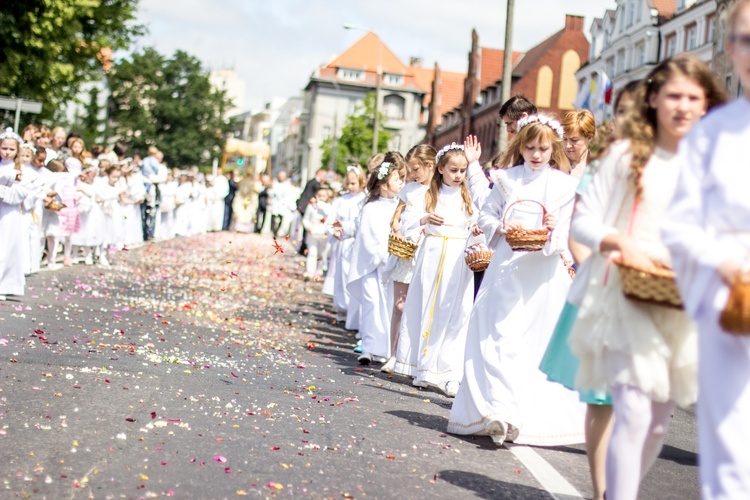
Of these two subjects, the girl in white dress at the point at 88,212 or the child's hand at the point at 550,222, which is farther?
the girl in white dress at the point at 88,212

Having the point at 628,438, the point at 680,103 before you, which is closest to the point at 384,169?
the point at 680,103

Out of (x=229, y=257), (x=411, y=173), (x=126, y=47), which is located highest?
(x=126, y=47)

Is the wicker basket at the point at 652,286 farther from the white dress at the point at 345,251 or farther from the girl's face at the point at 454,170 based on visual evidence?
the white dress at the point at 345,251

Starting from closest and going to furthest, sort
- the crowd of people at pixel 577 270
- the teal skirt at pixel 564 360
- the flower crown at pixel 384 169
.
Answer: the crowd of people at pixel 577 270
the teal skirt at pixel 564 360
the flower crown at pixel 384 169

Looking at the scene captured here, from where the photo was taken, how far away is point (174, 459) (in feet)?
20.2

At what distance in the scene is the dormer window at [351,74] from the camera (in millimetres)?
125500

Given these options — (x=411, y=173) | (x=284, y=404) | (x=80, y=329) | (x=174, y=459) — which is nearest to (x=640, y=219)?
(x=174, y=459)

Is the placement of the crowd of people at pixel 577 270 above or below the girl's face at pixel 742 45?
below

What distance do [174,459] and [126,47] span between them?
105 ft

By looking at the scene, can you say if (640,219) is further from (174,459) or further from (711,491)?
(174,459)

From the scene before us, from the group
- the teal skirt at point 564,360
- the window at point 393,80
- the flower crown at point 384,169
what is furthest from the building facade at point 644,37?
the window at point 393,80

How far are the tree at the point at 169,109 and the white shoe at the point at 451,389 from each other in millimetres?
102745

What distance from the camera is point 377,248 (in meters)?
12.8

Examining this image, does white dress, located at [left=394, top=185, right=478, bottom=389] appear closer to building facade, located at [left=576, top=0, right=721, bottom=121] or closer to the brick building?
building facade, located at [left=576, top=0, right=721, bottom=121]
